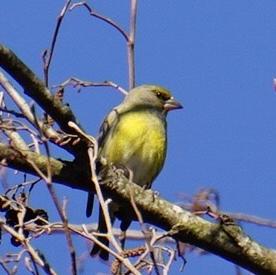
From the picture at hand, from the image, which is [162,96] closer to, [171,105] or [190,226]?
[171,105]

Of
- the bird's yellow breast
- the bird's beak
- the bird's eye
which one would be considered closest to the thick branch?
the bird's yellow breast

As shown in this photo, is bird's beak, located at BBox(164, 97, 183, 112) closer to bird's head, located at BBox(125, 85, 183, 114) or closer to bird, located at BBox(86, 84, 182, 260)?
bird's head, located at BBox(125, 85, 183, 114)

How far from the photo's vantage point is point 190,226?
151 inches

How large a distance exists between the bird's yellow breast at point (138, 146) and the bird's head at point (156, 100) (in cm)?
33

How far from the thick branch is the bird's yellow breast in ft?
6.46

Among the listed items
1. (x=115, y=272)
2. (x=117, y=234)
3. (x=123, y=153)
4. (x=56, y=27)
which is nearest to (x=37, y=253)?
(x=115, y=272)

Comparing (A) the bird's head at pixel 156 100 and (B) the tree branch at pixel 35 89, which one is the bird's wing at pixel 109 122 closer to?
(A) the bird's head at pixel 156 100

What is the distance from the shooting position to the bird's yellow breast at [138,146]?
5.97 m

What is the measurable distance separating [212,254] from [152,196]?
1.18 feet

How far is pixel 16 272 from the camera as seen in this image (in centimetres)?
259

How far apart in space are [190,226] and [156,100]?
321 cm

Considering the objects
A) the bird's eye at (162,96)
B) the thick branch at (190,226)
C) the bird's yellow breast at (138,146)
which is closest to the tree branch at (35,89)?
the thick branch at (190,226)

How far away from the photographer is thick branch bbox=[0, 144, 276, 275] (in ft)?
12.5

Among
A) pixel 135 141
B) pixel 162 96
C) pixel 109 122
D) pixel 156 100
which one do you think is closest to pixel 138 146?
pixel 135 141
